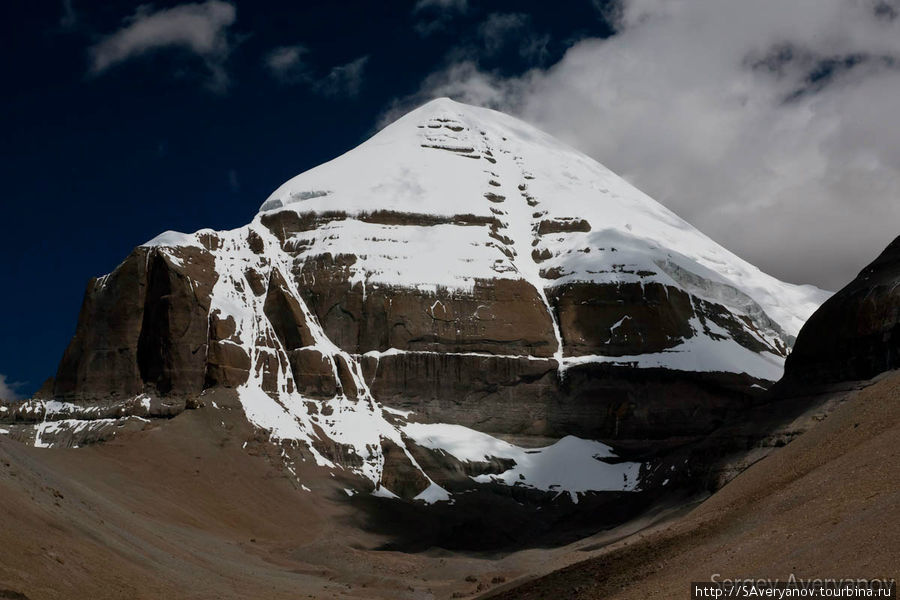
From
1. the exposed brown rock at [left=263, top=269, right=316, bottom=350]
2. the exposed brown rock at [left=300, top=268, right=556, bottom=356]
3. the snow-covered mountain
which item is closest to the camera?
the snow-covered mountain

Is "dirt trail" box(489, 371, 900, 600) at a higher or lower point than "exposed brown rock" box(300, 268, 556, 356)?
lower

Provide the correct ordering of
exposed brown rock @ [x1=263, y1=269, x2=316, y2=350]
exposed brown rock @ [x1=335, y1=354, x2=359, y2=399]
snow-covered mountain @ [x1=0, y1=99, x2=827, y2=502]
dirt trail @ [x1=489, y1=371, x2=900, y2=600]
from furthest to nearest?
exposed brown rock @ [x1=263, y1=269, x2=316, y2=350] → exposed brown rock @ [x1=335, y1=354, x2=359, y2=399] → snow-covered mountain @ [x1=0, y1=99, x2=827, y2=502] → dirt trail @ [x1=489, y1=371, x2=900, y2=600]

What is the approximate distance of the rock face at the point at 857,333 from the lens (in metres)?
67.9

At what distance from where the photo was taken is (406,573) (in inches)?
3068

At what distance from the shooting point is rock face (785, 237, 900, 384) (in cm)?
6794

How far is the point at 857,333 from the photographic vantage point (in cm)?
7094

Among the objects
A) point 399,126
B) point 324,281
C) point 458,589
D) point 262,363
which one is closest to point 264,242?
point 324,281

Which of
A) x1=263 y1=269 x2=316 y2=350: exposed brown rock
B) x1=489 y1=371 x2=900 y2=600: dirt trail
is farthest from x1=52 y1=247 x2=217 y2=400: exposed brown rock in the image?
x1=489 y1=371 x2=900 y2=600: dirt trail

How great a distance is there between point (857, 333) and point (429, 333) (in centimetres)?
5886

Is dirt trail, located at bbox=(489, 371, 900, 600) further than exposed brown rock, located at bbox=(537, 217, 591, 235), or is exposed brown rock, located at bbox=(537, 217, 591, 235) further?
exposed brown rock, located at bbox=(537, 217, 591, 235)

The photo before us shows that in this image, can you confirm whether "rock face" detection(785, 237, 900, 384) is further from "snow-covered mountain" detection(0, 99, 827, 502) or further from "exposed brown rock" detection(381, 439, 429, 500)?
"exposed brown rock" detection(381, 439, 429, 500)

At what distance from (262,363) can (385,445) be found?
1511 centimetres

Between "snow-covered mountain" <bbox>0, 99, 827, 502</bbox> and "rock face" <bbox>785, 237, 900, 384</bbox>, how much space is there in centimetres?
3611

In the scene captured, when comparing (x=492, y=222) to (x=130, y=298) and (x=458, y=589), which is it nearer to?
(x=130, y=298)
